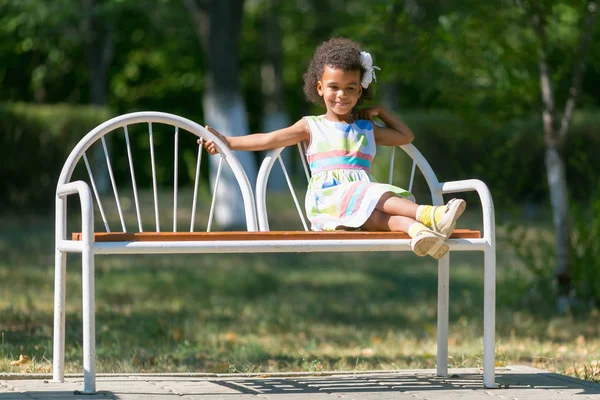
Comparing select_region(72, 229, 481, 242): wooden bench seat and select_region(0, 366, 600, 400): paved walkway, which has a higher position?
select_region(72, 229, 481, 242): wooden bench seat

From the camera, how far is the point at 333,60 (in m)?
4.32

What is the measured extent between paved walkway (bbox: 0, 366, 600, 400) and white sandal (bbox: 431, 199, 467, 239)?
0.58 metres

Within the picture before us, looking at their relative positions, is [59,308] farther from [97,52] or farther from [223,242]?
[97,52]

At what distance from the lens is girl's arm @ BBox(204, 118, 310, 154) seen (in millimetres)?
4273

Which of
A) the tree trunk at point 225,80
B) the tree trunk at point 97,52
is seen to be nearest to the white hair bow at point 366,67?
the tree trunk at point 225,80

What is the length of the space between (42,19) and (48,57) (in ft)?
25.7

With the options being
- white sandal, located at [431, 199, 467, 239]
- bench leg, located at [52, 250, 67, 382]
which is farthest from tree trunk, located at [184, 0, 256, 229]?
white sandal, located at [431, 199, 467, 239]

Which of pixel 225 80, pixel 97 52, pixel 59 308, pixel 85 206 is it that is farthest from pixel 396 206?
pixel 97 52

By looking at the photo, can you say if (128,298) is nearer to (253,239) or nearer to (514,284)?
(514,284)

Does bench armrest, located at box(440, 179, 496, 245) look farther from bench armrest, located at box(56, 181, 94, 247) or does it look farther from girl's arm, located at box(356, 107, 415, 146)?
bench armrest, located at box(56, 181, 94, 247)

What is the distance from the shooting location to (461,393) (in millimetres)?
3910

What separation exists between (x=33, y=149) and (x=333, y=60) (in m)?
9.89

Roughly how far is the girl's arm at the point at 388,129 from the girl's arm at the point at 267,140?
0.88 ft

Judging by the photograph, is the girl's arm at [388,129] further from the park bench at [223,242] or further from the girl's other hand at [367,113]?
the park bench at [223,242]
